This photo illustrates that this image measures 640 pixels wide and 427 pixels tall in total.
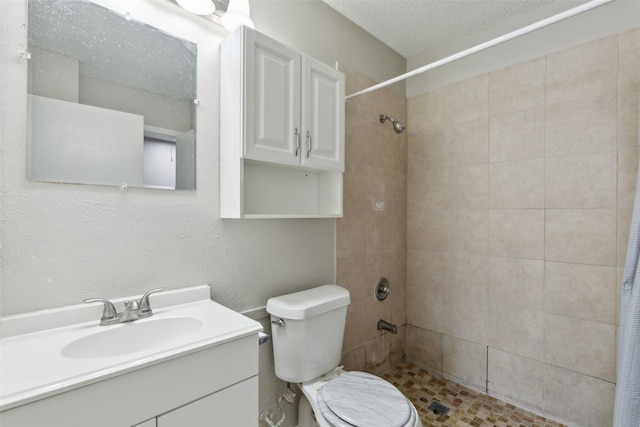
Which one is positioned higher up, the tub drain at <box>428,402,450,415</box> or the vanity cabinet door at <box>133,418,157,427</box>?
the vanity cabinet door at <box>133,418,157,427</box>

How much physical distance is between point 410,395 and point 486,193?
4.45 feet

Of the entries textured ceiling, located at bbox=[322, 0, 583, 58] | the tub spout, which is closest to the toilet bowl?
the tub spout

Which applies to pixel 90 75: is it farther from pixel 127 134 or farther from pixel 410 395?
pixel 410 395

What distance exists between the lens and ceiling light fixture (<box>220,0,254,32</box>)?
50.4 inches

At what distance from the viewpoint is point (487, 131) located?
6.29 ft

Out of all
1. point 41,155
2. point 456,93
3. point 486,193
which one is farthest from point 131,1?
point 486,193

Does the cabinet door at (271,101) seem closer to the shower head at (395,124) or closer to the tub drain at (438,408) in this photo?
the shower head at (395,124)

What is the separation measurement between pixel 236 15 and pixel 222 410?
1.47 meters

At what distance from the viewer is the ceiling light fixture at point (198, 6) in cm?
118

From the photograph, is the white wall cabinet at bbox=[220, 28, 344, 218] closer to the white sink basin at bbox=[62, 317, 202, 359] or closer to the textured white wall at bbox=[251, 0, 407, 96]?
the textured white wall at bbox=[251, 0, 407, 96]

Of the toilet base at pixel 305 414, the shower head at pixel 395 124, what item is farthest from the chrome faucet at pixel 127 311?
the shower head at pixel 395 124

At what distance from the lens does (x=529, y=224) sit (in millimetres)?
1758

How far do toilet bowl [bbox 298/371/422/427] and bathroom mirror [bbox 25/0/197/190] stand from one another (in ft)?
3.40

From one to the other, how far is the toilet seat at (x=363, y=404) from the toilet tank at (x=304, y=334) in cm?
10
